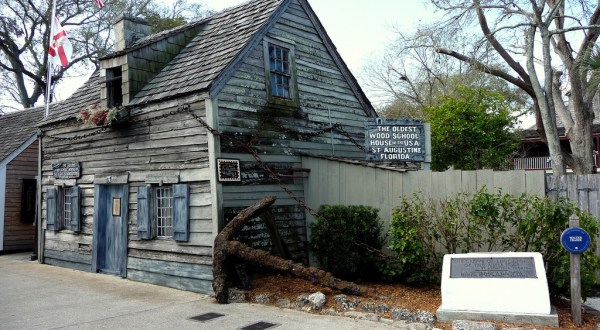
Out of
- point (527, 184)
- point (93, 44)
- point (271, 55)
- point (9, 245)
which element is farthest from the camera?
point (93, 44)

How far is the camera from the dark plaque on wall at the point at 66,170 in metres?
12.8

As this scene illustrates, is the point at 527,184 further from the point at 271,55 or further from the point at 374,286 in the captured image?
the point at 271,55

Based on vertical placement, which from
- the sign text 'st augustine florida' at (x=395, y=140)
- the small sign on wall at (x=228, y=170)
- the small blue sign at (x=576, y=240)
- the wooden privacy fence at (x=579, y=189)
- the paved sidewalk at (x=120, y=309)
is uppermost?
the sign text 'st augustine florida' at (x=395, y=140)

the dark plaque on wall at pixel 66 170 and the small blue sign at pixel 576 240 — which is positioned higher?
the dark plaque on wall at pixel 66 170

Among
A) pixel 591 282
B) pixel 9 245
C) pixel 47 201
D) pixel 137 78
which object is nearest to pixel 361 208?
pixel 591 282

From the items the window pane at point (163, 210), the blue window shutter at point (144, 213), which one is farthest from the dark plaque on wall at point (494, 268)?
the blue window shutter at point (144, 213)

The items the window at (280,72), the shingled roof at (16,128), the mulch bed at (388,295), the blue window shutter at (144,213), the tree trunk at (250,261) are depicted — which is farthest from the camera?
the shingled roof at (16,128)

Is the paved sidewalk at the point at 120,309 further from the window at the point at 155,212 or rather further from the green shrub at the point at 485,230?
the green shrub at the point at 485,230

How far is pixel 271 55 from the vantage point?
11.2 meters

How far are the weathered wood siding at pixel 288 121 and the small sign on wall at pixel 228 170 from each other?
0.14m

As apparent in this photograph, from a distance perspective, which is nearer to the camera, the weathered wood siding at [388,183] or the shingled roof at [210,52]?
the weathered wood siding at [388,183]

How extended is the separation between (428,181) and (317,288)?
109 inches

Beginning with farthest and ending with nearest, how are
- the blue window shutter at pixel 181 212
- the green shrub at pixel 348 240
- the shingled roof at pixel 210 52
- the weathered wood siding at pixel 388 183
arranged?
the shingled roof at pixel 210 52 → the blue window shutter at pixel 181 212 → the green shrub at pixel 348 240 → the weathered wood siding at pixel 388 183

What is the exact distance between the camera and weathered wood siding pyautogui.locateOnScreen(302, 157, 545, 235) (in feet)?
27.4
